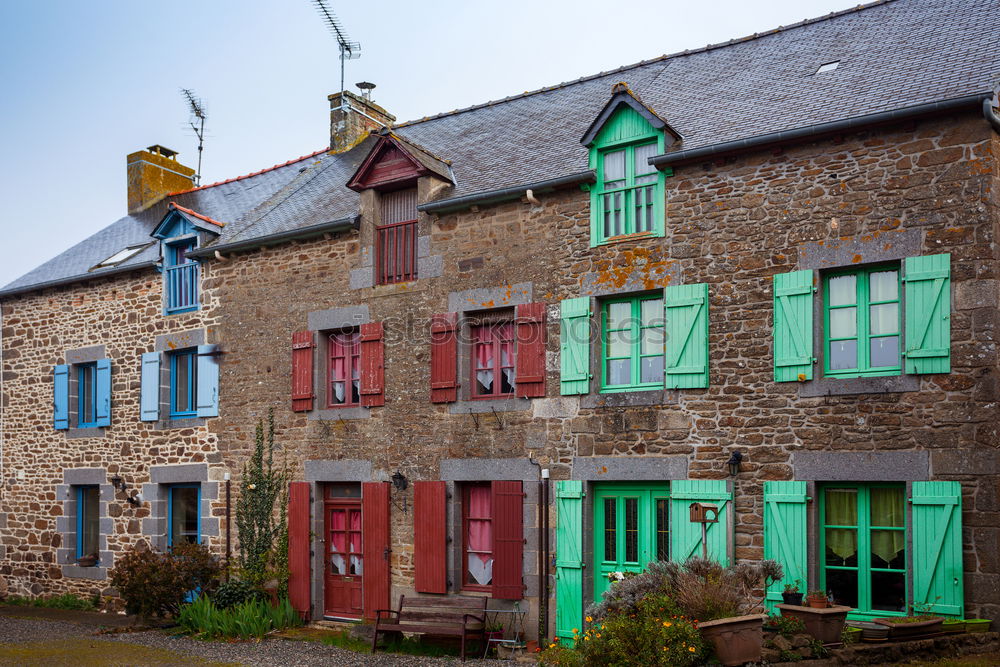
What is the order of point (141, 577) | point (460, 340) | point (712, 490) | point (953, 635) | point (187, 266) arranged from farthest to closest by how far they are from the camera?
point (187, 266), point (141, 577), point (460, 340), point (712, 490), point (953, 635)

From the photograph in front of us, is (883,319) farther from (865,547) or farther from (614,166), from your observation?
(614,166)

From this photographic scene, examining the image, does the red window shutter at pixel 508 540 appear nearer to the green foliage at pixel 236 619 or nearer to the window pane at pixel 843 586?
the green foliage at pixel 236 619

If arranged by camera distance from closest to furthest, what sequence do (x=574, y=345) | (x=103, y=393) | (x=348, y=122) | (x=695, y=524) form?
(x=695, y=524) < (x=574, y=345) < (x=103, y=393) < (x=348, y=122)

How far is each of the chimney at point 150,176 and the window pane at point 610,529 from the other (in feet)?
40.4

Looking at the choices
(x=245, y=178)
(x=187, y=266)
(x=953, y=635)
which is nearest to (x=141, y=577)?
(x=187, y=266)

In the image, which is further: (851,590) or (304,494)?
(304,494)

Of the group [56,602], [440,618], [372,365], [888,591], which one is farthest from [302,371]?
[888,591]

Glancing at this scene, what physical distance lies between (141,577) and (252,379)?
3031 millimetres

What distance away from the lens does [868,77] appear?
36.1 feet

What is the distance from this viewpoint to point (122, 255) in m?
17.5

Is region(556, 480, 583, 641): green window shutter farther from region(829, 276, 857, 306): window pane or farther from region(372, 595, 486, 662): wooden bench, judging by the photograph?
region(829, 276, 857, 306): window pane

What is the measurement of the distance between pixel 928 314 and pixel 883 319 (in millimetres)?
522

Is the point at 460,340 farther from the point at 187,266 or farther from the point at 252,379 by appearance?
the point at 187,266

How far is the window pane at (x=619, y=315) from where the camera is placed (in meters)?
11.6
